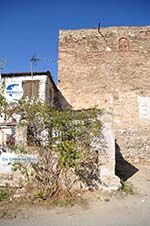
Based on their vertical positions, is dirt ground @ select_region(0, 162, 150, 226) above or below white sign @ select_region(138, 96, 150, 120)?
below

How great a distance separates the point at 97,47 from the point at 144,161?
7.96 meters

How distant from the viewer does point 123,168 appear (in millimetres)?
15750

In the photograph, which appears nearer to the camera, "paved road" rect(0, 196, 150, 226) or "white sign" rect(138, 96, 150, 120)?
"paved road" rect(0, 196, 150, 226)

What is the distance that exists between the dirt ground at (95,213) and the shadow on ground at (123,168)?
7.84 ft

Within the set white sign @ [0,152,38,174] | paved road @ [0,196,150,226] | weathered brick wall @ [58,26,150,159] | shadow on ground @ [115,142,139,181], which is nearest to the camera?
paved road @ [0,196,150,226]

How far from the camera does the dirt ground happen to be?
26.4ft

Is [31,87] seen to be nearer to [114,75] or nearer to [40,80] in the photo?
[40,80]

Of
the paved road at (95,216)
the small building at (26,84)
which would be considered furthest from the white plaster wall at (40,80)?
the paved road at (95,216)

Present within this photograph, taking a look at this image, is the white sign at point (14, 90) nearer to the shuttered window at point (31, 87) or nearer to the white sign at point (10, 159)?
the shuttered window at point (31, 87)

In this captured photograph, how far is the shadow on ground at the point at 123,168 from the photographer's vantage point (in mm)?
13586

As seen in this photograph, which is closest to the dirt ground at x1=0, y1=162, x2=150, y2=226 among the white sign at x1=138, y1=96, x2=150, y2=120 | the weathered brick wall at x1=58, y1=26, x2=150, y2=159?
the weathered brick wall at x1=58, y1=26, x2=150, y2=159

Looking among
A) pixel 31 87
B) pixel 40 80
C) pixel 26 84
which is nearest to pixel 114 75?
pixel 40 80

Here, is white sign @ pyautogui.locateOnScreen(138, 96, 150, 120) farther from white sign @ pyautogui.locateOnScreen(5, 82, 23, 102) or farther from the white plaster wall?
white sign @ pyautogui.locateOnScreen(5, 82, 23, 102)

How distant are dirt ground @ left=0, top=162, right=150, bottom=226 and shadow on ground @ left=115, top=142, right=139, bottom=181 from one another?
239cm
